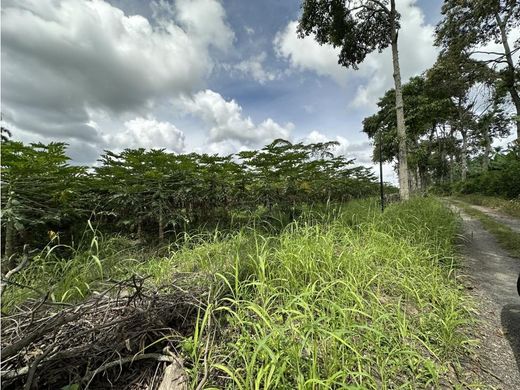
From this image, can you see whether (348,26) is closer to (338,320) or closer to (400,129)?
(400,129)

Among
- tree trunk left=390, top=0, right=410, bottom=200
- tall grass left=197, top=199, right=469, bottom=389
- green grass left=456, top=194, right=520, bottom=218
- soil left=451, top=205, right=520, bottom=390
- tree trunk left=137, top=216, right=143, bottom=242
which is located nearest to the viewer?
tall grass left=197, top=199, right=469, bottom=389

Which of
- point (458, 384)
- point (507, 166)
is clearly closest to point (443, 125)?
point (507, 166)

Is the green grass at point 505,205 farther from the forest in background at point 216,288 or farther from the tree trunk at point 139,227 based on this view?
the tree trunk at point 139,227

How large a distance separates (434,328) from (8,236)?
13.3 feet

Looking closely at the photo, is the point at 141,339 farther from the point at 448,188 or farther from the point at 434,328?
the point at 448,188

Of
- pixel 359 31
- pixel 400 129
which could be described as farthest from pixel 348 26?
pixel 400 129

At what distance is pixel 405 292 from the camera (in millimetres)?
2211

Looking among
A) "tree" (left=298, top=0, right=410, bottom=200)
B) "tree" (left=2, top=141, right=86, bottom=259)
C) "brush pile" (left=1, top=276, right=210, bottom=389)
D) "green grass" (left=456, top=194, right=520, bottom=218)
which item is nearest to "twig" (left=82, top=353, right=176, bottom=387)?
"brush pile" (left=1, top=276, right=210, bottom=389)

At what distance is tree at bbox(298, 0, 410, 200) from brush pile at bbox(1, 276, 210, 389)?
8.34 meters

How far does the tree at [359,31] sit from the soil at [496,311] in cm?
445

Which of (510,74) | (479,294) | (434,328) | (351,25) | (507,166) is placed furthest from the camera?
(507,166)

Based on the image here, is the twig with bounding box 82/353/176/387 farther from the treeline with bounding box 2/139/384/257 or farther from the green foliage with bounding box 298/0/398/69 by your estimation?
the green foliage with bounding box 298/0/398/69

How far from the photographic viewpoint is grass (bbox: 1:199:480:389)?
49.4 inches

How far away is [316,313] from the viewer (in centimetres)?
177
